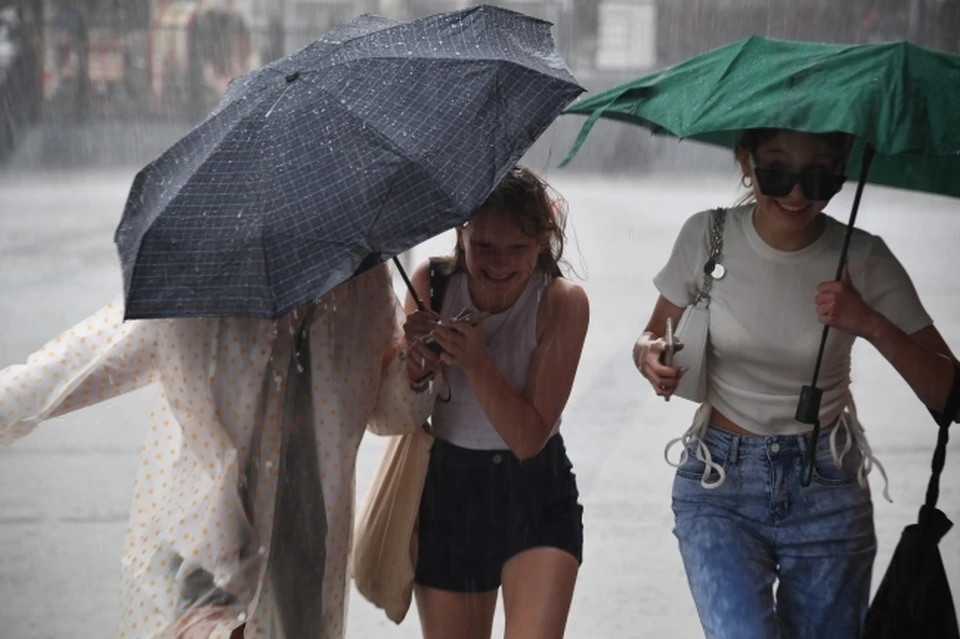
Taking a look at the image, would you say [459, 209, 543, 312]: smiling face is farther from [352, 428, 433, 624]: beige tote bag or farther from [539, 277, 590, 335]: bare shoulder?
[352, 428, 433, 624]: beige tote bag

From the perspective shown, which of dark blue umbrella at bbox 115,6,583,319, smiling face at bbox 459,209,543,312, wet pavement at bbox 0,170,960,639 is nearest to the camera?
dark blue umbrella at bbox 115,6,583,319

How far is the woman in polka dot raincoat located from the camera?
2.73 meters

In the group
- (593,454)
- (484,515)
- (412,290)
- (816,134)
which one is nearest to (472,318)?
(412,290)

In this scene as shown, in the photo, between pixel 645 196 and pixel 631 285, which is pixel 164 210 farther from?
pixel 645 196

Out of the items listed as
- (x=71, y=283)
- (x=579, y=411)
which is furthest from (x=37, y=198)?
(x=579, y=411)

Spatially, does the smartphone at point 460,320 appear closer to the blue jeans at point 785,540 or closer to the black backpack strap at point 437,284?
the black backpack strap at point 437,284

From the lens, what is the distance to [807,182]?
2785 mm

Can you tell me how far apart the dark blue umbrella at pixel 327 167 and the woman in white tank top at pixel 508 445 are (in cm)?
31

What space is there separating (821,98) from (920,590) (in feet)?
3.24

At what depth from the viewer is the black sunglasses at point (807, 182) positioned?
2781 millimetres

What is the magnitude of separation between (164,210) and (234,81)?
1.64 feet

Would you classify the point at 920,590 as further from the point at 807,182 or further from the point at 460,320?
the point at 460,320

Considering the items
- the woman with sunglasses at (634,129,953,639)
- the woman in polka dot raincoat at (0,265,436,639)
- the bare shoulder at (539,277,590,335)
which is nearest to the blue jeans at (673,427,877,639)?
the woman with sunglasses at (634,129,953,639)

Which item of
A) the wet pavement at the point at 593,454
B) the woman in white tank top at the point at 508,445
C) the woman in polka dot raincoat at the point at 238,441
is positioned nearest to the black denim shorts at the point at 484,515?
the woman in white tank top at the point at 508,445
